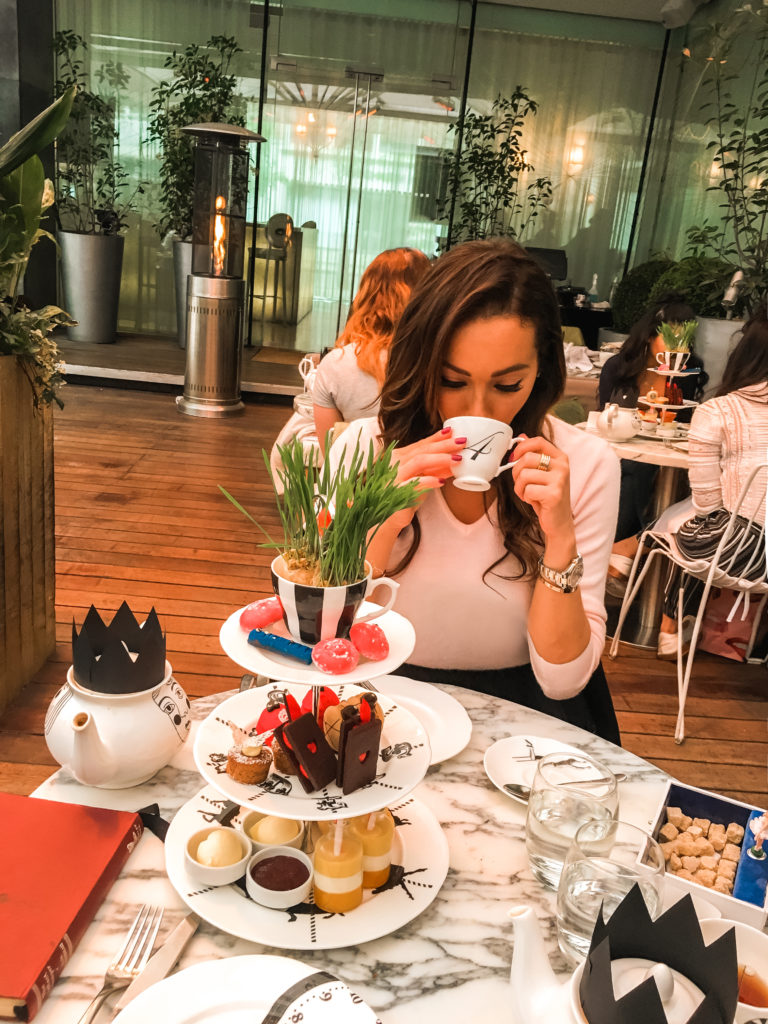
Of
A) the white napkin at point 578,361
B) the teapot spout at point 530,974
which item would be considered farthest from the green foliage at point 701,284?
the teapot spout at point 530,974

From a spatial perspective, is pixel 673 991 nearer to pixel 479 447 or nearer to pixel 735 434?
pixel 479 447

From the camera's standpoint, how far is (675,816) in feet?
3.55

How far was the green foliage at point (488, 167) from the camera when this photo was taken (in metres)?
8.32

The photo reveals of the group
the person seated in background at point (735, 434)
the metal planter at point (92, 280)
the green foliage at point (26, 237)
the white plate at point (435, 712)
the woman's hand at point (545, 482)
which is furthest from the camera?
the metal planter at point (92, 280)

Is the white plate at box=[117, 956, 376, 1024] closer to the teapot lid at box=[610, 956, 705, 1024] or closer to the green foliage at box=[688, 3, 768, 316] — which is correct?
the teapot lid at box=[610, 956, 705, 1024]

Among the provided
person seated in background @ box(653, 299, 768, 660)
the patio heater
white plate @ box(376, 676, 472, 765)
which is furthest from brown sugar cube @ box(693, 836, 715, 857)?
the patio heater

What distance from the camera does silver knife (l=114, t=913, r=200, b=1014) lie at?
721 millimetres

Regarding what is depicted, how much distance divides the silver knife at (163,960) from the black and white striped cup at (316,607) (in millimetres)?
301

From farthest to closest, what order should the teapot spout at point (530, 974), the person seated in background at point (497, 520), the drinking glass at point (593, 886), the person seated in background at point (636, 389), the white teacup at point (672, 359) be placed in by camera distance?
1. the person seated in background at point (636, 389)
2. the white teacup at point (672, 359)
3. the person seated in background at point (497, 520)
4. the drinking glass at point (593, 886)
5. the teapot spout at point (530, 974)

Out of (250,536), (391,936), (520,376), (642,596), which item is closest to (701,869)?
(391,936)

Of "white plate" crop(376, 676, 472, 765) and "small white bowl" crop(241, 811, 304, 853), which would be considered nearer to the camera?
"small white bowl" crop(241, 811, 304, 853)

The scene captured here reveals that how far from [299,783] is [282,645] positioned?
0.14 m

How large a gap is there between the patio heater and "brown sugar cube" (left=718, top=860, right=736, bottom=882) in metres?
5.78

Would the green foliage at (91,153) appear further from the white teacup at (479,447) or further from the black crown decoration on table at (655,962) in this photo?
the black crown decoration on table at (655,962)
